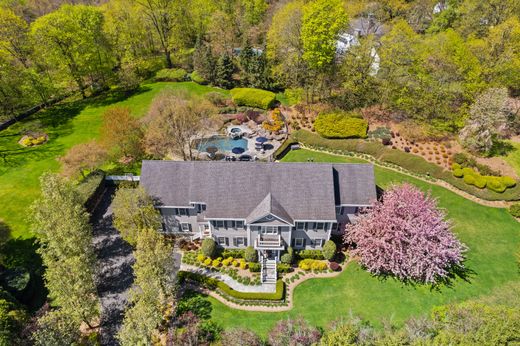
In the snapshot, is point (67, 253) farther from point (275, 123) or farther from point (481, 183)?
point (481, 183)

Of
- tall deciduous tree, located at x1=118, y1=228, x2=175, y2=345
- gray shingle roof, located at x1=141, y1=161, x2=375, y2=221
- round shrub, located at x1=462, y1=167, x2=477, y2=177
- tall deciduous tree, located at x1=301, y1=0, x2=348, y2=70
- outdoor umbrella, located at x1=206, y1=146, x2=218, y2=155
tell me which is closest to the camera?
tall deciduous tree, located at x1=118, y1=228, x2=175, y2=345

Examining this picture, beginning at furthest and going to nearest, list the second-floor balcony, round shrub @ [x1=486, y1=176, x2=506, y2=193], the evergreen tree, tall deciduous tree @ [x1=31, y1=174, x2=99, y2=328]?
the evergreen tree < round shrub @ [x1=486, y1=176, x2=506, y2=193] < the second-floor balcony < tall deciduous tree @ [x1=31, y1=174, x2=99, y2=328]

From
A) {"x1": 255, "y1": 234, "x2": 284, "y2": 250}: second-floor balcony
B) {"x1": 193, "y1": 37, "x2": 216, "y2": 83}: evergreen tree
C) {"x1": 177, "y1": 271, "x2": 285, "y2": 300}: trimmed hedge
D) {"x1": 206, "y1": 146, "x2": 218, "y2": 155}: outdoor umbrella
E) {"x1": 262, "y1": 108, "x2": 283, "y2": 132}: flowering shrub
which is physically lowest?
{"x1": 177, "y1": 271, "x2": 285, "y2": 300}: trimmed hedge

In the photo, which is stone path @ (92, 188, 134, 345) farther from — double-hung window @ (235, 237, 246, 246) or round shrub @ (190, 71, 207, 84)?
round shrub @ (190, 71, 207, 84)

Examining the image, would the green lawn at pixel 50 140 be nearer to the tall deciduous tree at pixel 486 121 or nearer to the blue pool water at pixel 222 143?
the blue pool water at pixel 222 143

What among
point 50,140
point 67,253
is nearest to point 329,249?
point 67,253

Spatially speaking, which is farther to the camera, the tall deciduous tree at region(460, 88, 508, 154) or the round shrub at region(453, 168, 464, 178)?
the tall deciduous tree at region(460, 88, 508, 154)

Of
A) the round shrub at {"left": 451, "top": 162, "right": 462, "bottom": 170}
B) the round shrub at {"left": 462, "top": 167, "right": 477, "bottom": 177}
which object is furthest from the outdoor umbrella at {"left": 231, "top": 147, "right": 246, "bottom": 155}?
the round shrub at {"left": 462, "top": 167, "right": 477, "bottom": 177}
